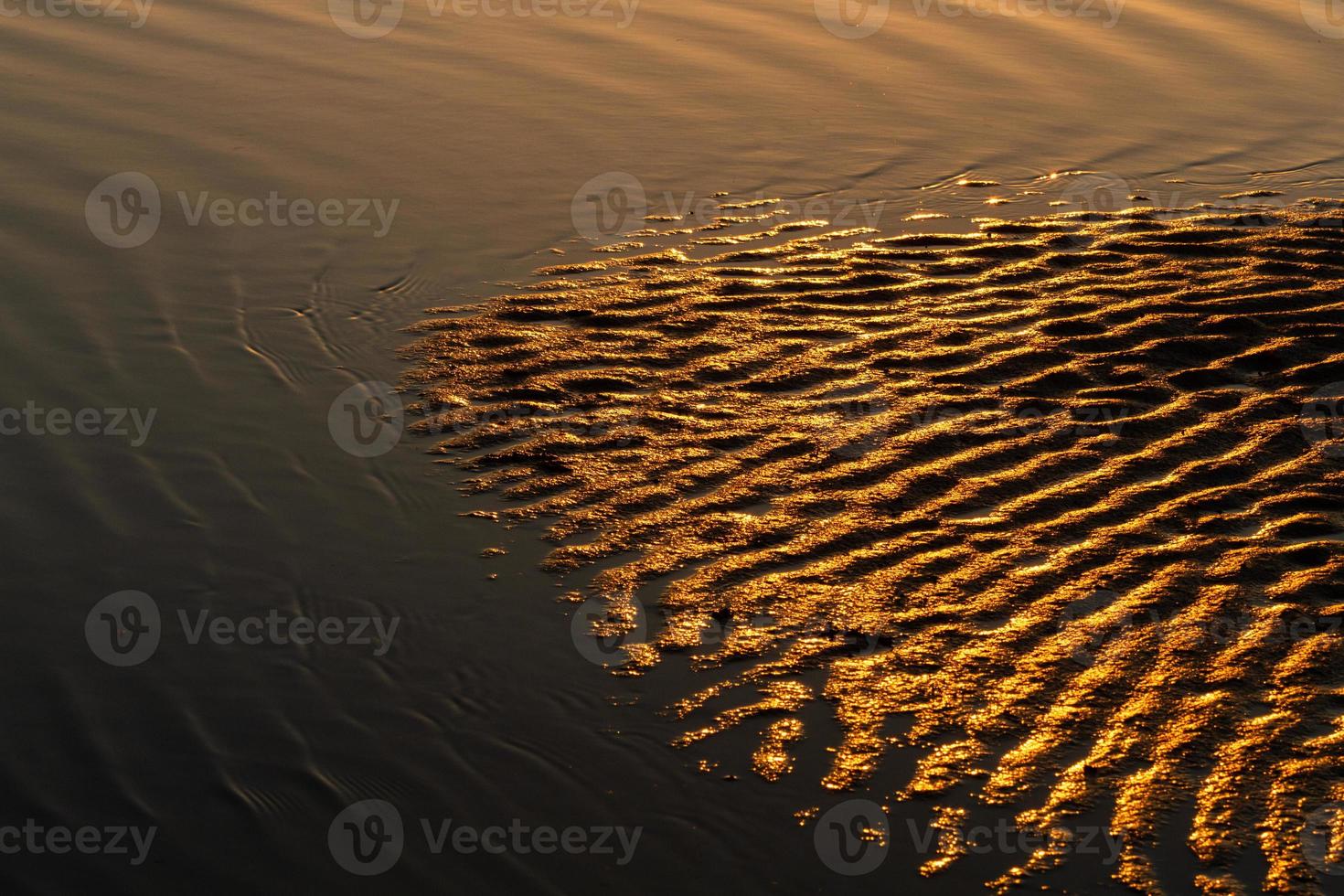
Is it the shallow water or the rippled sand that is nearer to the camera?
the shallow water

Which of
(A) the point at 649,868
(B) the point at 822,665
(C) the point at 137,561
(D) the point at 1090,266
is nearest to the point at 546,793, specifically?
(A) the point at 649,868

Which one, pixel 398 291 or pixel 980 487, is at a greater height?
pixel 398 291

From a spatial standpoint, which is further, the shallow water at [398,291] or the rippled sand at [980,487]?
the rippled sand at [980,487]

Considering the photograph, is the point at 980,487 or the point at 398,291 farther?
the point at 398,291

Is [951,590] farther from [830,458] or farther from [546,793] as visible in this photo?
[546,793]
